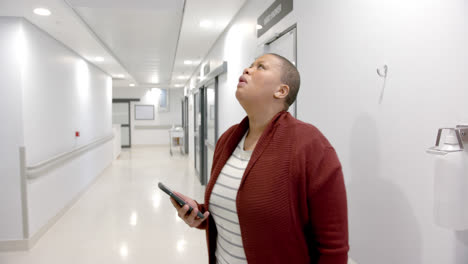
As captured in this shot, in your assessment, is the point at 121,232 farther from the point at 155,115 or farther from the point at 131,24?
the point at 155,115

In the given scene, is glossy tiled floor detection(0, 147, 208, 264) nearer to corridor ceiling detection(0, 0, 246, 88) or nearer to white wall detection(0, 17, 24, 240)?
white wall detection(0, 17, 24, 240)

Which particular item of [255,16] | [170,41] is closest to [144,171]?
[170,41]

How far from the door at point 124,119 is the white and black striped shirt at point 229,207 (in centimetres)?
1480

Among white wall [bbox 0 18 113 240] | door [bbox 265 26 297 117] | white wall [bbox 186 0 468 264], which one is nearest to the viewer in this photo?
white wall [bbox 186 0 468 264]

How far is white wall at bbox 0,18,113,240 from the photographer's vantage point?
3770mm

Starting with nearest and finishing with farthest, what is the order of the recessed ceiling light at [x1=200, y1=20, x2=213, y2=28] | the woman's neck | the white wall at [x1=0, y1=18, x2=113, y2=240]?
the woman's neck, the white wall at [x1=0, y1=18, x2=113, y2=240], the recessed ceiling light at [x1=200, y1=20, x2=213, y2=28]

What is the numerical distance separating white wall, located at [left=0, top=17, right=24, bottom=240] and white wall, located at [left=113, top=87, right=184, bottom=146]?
11705mm

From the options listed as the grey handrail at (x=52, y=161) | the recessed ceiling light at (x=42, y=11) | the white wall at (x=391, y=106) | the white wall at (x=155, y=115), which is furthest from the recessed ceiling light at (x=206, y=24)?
the white wall at (x=155, y=115)

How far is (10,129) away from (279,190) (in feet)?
12.9

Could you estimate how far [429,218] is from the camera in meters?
1.17

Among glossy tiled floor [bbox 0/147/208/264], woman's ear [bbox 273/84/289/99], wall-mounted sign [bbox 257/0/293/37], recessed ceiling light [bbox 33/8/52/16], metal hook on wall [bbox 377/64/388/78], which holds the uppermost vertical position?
recessed ceiling light [bbox 33/8/52/16]

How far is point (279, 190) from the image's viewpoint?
3.24 feet

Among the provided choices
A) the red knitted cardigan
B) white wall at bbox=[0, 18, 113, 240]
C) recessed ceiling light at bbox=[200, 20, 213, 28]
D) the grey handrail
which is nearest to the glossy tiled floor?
white wall at bbox=[0, 18, 113, 240]

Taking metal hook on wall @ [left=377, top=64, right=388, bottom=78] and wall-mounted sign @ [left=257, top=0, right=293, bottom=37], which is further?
wall-mounted sign @ [left=257, top=0, right=293, bottom=37]
